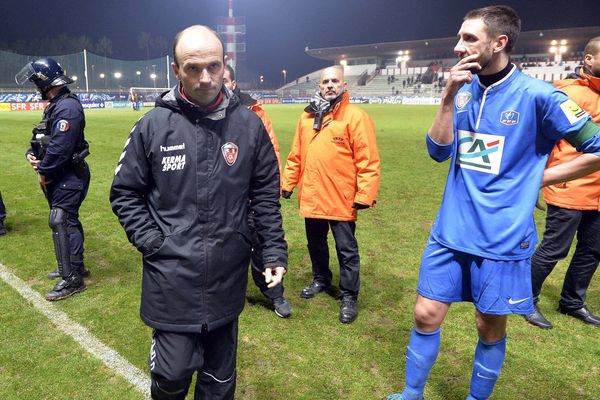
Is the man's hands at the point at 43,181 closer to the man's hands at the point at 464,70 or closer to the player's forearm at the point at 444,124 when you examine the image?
the player's forearm at the point at 444,124

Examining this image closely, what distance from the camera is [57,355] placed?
344 centimetres

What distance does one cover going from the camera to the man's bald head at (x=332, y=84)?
4004mm

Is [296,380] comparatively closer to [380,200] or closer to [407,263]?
[407,263]

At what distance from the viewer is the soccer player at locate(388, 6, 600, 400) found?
231 cm

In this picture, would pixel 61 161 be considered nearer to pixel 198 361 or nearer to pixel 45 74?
pixel 45 74

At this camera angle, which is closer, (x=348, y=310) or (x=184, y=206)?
(x=184, y=206)

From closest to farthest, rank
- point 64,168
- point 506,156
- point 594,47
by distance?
point 506,156, point 594,47, point 64,168

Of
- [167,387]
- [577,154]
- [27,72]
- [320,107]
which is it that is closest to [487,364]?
[167,387]

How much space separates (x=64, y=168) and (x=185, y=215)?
2.80m

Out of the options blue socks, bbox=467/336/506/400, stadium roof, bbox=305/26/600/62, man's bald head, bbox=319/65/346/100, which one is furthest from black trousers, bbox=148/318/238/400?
stadium roof, bbox=305/26/600/62

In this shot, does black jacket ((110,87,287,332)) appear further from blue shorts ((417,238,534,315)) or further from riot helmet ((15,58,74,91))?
riot helmet ((15,58,74,91))

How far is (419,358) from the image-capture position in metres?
2.70

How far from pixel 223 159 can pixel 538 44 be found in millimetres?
79667

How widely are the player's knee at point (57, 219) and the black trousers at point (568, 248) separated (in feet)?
14.5
